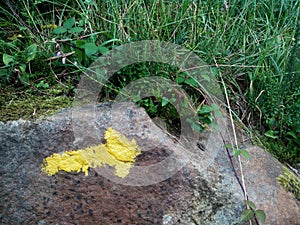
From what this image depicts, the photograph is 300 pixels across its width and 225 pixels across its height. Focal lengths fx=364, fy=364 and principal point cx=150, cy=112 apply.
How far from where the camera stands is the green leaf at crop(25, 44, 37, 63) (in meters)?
1.74

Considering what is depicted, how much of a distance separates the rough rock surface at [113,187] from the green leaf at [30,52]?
0.36 m

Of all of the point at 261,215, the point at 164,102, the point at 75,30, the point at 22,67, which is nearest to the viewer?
the point at 261,215

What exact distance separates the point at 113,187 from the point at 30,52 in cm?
80

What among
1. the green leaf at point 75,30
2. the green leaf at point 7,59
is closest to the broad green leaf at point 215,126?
the green leaf at point 75,30

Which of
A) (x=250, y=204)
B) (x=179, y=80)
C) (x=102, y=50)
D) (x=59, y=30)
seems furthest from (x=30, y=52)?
(x=250, y=204)

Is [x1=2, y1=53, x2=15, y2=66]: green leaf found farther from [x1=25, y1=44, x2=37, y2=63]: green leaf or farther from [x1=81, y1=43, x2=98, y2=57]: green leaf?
[x1=81, y1=43, x2=98, y2=57]: green leaf

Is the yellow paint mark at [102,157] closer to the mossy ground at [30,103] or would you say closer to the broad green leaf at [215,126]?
the mossy ground at [30,103]

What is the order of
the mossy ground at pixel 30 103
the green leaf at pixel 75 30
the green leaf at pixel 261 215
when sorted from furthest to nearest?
the green leaf at pixel 75 30, the mossy ground at pixel 30 103, the green leaf at pixel 261 215

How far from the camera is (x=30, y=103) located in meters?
1.62

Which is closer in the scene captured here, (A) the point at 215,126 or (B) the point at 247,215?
(B) the point at 247,215

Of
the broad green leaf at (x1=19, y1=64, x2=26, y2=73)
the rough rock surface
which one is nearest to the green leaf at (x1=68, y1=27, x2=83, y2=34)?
the broad green leaf at (x1=19, y1=64, x2=26, y2=73)

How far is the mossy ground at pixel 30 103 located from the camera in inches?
60.9

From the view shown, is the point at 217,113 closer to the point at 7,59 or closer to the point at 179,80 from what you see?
the point at 179,80

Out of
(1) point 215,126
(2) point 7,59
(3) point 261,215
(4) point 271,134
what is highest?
(2) point 7,59
